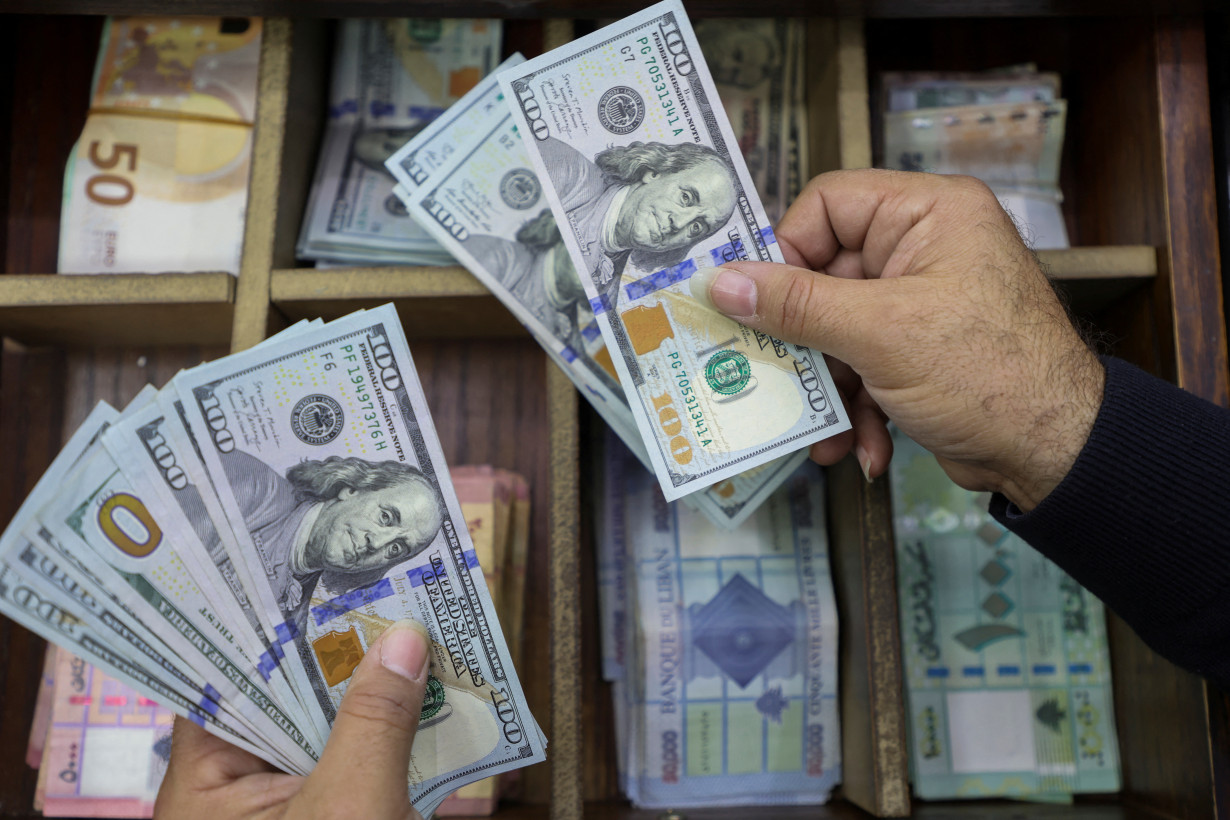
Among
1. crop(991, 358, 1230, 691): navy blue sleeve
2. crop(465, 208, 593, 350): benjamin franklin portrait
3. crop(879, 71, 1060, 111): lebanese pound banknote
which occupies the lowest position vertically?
crop(991, 358, 1230, 691): navy blue sleeve

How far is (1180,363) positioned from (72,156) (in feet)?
5.34

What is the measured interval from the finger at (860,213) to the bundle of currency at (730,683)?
1.55 ft

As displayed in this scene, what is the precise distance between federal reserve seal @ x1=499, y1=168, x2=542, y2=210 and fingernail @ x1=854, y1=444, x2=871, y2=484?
561 mm

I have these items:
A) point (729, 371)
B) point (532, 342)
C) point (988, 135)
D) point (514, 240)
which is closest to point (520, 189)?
point (514, 240)

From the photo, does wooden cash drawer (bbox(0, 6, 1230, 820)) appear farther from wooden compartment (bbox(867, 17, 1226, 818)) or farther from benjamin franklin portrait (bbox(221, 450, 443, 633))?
benjamin franklin portrait (bbox(221, 450, 443, 633))

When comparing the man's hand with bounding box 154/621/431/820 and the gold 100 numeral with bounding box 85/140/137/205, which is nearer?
the man's hand with bounding box 154/621/431/820

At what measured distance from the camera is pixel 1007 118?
1.18 meters

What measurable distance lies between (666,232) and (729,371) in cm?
19

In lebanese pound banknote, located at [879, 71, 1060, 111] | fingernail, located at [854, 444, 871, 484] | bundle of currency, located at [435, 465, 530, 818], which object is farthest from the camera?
lebanese pound banknote, located at [879, 71, 1060, 111]

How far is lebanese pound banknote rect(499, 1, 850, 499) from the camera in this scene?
95 cm

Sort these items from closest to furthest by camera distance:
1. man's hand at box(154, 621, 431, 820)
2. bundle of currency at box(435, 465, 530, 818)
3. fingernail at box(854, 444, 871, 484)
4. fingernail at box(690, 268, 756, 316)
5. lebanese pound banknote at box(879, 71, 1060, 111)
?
man's hand at box(154, 621, 431, 820) < fingernail at box(690, 268, 756, 316) < fingernail at box(854, 444, 871, 484) < bundle of currency at box(435, 465, 530, 818) < lebanese pound banknote at box(879, 71, 1060, 111)

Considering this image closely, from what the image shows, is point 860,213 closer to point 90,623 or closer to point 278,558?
point 278,558

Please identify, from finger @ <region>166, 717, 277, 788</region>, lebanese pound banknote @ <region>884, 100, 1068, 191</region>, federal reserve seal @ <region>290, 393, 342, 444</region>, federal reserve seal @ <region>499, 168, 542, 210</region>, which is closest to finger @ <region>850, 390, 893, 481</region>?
lebanese pound banknote @ <region>884, 100, 1068, 191</region>

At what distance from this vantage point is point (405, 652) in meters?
0.85
